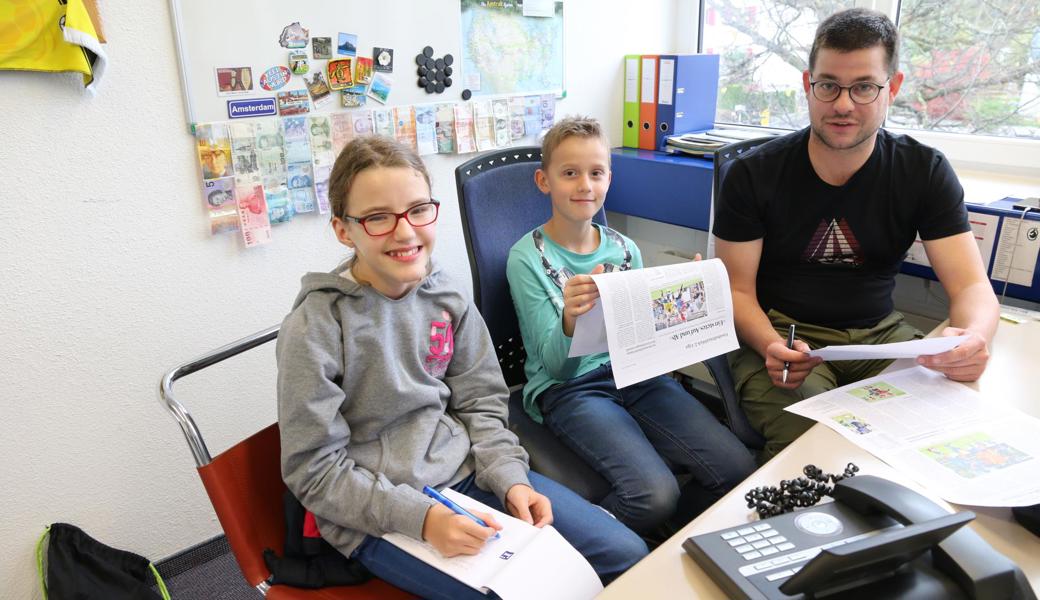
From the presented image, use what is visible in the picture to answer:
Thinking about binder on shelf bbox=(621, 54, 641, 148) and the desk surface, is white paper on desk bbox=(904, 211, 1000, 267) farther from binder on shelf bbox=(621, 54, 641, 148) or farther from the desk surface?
binder on shelf bbox=(621, 54, 641, 148)

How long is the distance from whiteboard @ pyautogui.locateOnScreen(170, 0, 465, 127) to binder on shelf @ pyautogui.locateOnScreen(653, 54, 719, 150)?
2.77ft

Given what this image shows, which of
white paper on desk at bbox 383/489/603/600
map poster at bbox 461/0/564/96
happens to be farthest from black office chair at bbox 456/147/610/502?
map poster at bbox 461/0/564/96

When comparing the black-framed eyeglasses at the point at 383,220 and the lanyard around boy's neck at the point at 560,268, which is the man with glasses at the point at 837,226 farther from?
the black-framed eyeglasses at the point at 383,220

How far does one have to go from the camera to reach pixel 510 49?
234 cm

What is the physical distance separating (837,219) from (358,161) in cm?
111

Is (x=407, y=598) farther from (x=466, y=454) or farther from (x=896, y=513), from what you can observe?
(x=896, y=513)

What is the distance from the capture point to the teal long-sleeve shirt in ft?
4.90

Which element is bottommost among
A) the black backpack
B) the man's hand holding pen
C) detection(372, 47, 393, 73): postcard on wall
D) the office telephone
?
the black backpack

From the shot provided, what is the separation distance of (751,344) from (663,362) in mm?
401

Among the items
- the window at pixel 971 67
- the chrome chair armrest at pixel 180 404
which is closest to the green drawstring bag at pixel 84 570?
the chrome chair armrest at pixel 180 404

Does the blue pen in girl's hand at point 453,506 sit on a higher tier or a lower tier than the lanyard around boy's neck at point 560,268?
lower

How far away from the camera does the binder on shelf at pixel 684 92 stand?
2592mm

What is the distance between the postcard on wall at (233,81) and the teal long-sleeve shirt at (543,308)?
81cm

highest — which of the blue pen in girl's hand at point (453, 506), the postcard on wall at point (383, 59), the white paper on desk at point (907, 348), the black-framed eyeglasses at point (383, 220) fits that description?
the postcard on wall at point (383, 59)
